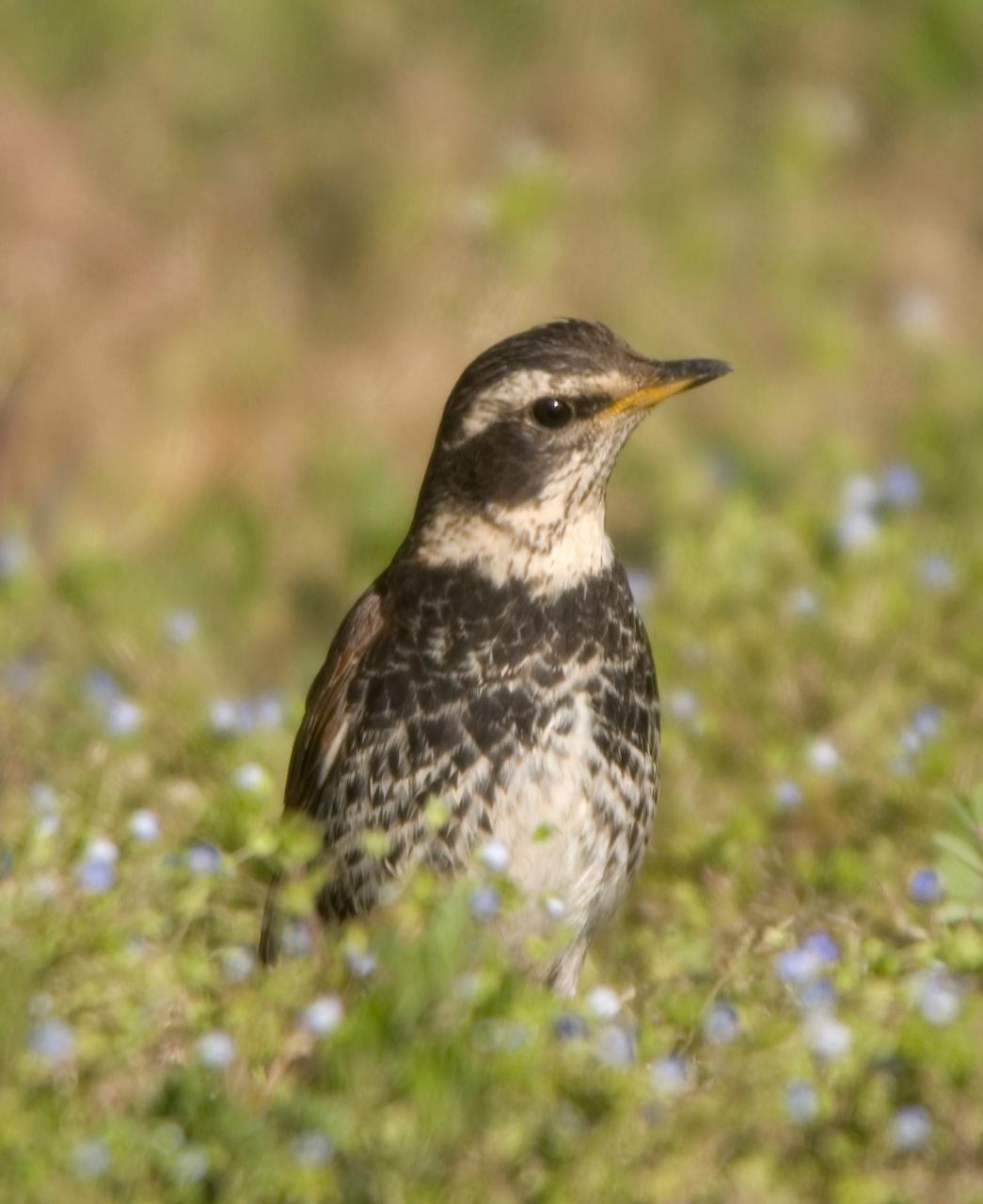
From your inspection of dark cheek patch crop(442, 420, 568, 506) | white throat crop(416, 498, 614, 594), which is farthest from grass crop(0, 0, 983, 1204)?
dark cheek patch crop(442, 420, 568, 506)

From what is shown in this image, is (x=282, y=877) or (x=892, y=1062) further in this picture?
(x=282, y=877)

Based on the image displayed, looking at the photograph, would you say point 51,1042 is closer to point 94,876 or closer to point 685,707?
point 94,876

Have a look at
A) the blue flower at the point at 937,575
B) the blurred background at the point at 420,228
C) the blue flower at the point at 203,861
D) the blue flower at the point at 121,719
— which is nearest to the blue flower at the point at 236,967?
the blue flower at the point at 203,861

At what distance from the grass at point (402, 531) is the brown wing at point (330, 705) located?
0.22 meters

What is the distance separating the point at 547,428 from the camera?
565 centimetres

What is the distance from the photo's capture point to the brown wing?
5633mm

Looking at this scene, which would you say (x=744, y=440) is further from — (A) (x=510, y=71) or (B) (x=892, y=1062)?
(B) (x=892, y=1062)

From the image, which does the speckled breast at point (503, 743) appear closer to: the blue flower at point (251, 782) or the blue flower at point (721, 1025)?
the blue flower at point (251, 782)

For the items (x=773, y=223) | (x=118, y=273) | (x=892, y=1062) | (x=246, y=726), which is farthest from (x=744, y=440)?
(x=892, y=1062)

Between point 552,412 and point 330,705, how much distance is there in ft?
2.85

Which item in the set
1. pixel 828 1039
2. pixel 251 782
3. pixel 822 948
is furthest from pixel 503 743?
pixel 828 1039

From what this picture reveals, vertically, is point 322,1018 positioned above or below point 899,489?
above

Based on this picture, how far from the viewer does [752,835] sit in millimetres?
6207

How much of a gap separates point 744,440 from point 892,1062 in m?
5.59
